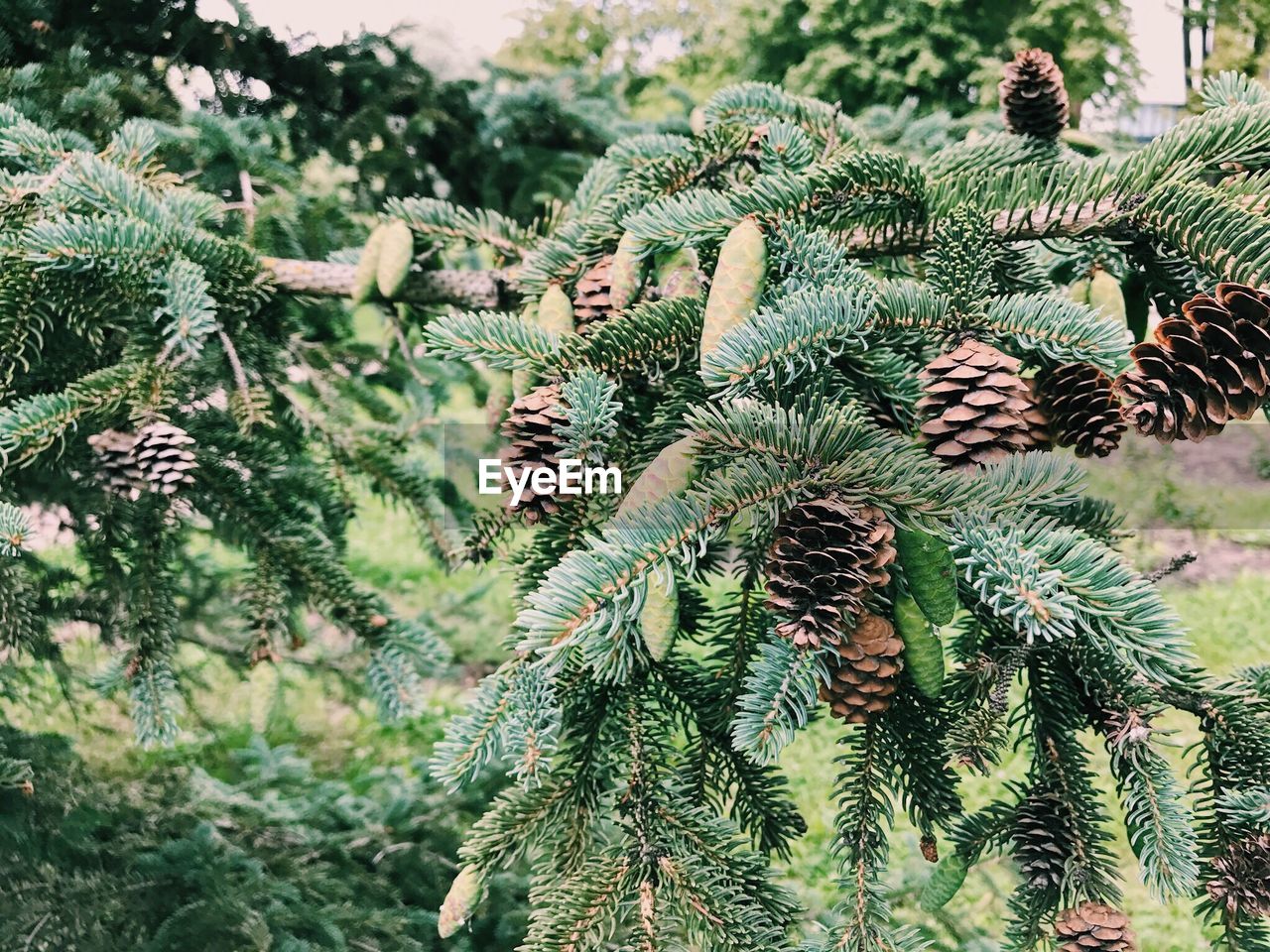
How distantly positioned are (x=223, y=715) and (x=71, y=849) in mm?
2003

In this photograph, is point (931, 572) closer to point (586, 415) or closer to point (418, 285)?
point (586, 415)

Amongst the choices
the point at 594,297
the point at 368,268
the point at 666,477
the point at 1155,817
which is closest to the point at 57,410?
the point at 368,268

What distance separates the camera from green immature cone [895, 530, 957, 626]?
64 cm

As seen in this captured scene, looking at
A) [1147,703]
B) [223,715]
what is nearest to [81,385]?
[1147,703]

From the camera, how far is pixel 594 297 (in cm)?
93

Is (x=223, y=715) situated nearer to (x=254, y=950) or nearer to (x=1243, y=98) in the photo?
(x=254, y=950)

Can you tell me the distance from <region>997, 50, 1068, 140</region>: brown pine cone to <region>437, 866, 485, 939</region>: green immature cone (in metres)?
0.99

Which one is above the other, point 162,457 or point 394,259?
point 394,259

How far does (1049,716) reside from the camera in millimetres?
823

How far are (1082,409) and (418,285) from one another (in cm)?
94

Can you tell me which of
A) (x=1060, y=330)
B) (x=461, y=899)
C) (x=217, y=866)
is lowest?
(x=217, y=866)

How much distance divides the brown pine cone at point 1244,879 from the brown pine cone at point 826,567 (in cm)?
38

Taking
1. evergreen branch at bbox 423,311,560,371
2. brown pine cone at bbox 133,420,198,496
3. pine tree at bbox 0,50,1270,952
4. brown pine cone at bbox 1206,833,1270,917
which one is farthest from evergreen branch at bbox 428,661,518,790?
brown pine cone at bbox 1206,833,1270,917

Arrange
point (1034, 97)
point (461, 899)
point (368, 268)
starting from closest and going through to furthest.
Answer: point (461, 899)
point (1034, 97)
point (368, 268)
